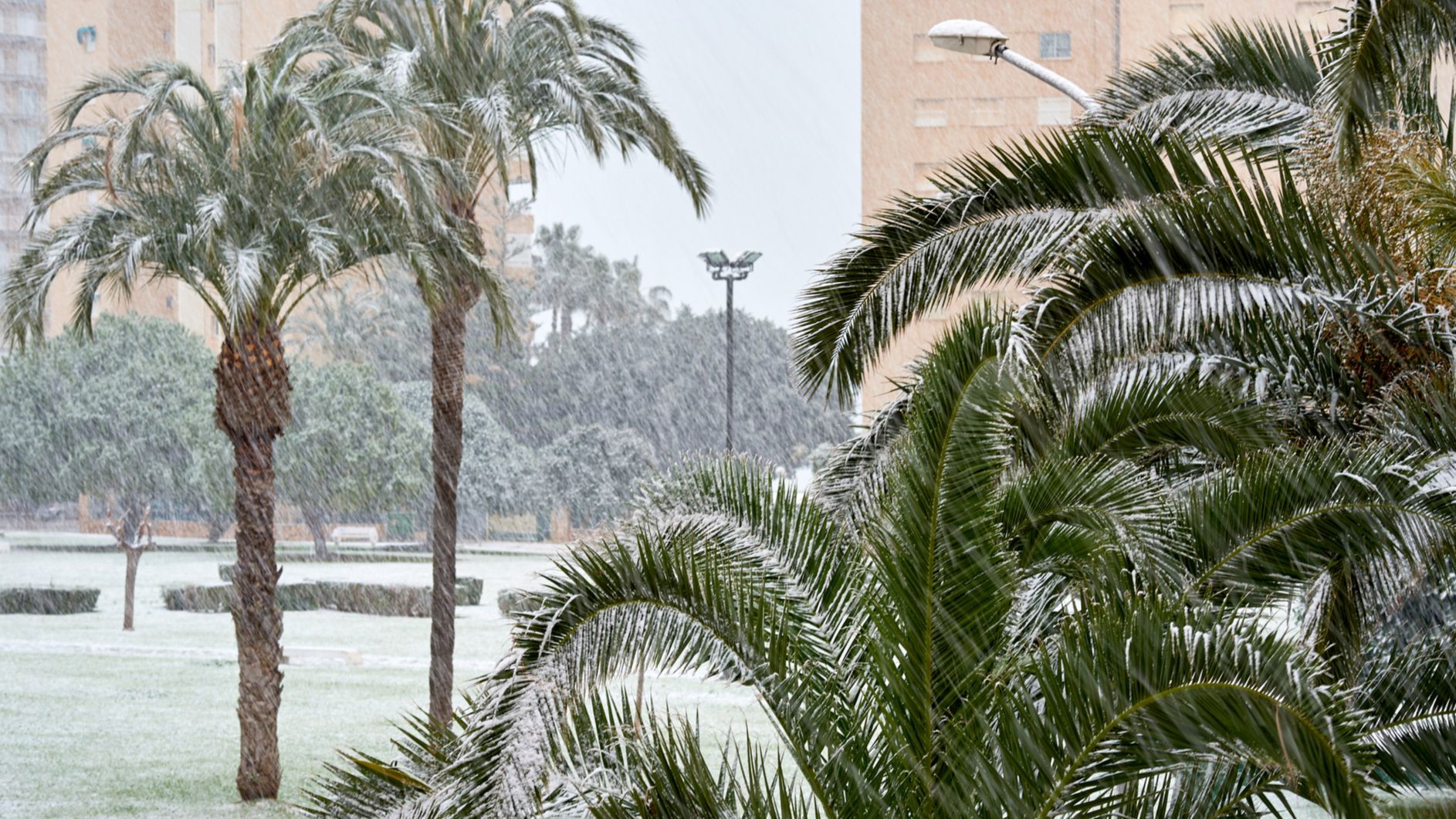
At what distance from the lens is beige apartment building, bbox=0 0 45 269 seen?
183 feet

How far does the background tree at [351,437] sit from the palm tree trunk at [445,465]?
24.6 meters

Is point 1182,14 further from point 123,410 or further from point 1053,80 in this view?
point 123,410

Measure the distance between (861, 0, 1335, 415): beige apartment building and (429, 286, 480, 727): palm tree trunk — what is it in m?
15.3

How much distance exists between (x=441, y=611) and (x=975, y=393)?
13.5 meters

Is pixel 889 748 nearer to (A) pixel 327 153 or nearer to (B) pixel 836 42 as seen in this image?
(A) pixel 327 153

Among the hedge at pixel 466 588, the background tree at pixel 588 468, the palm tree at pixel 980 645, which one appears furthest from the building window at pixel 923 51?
the palm tree at pixel 980 645

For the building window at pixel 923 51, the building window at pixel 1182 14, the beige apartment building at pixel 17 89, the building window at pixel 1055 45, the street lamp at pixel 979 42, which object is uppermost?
the beige apartment building at pixel 17 89

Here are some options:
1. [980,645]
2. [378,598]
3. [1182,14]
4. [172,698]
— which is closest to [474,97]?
[980,645]

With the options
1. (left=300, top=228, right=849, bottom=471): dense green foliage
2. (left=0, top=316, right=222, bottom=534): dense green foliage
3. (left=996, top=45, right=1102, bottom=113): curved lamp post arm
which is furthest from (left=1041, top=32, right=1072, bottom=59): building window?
(left=996, top=45, right=1102, bottom=113): curved lamp post arm

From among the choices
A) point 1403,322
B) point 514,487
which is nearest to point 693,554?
point 1403,322

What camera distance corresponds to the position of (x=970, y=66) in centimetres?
3853

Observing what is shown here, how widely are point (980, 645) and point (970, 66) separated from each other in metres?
36.8

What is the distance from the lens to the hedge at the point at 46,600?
3556 cm

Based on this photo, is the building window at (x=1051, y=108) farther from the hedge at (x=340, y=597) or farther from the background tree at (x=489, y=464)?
the hedge at (x=340, y=597)
